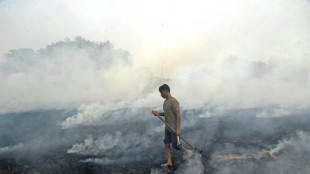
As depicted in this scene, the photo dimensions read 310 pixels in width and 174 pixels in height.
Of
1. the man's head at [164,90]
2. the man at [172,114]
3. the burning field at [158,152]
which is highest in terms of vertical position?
the man's head at [164,90]

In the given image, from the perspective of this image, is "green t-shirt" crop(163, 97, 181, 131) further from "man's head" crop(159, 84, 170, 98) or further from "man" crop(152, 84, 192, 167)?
"man's head" crop(159, 84, 170, 98)

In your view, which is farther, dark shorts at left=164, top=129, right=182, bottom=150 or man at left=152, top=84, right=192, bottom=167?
dark shorts at left=164, top=129, right=182, bottom=150

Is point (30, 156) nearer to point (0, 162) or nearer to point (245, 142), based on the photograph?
point (0, 162)

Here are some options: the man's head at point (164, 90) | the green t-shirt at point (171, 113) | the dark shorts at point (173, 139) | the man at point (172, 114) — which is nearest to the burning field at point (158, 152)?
the dark shorts at point (173, 139)

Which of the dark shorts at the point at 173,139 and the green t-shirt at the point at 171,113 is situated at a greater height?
the green t-shirt at the point at 171,113

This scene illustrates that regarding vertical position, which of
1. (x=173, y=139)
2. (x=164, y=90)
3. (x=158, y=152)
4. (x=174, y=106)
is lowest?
(x=158, y=152)

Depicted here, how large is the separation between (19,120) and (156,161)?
38.4 feet

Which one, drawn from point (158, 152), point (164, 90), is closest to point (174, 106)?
point (164, 90)

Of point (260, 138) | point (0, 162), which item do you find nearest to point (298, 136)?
point (260, 138)

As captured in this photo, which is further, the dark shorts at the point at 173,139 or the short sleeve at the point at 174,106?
the dark shorts at the point at 173,139

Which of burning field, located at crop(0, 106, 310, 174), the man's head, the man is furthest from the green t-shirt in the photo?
burning field, located at crop(0, 106, 310, 174)

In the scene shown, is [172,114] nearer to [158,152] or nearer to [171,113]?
[171,113]

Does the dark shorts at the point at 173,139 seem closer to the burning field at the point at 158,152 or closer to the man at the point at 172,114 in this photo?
the man at the point at 172,114

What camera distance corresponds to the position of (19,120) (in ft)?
43.4
